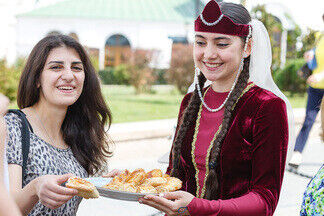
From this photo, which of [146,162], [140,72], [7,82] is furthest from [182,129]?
[140,72]

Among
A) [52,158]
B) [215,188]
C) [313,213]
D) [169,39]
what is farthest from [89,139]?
[169,39]

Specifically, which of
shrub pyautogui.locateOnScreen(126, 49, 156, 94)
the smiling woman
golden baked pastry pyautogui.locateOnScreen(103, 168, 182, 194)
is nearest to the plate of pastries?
golden baked pastry pyautogui.locateOnScreen(103, 168, 182, 194)

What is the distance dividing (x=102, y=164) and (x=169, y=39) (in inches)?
1498

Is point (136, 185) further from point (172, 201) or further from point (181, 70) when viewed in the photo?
point (181, 70)

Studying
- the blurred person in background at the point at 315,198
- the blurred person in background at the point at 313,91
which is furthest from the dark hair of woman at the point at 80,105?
the blurred person in background at the point at 313,91

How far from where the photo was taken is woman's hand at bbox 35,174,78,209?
2145 millimetres

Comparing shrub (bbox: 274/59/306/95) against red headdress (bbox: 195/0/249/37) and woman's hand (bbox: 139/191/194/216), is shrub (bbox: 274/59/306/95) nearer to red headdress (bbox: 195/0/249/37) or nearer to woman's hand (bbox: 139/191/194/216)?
red headdress (bbox: 195/0/249/37)

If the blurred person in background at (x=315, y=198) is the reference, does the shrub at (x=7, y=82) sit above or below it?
below

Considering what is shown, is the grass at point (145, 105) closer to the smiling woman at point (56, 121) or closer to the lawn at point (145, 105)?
the lawn at point (145, 105)

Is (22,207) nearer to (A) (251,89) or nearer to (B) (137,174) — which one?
(B) (137,174)

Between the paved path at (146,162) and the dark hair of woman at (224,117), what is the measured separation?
2.67m

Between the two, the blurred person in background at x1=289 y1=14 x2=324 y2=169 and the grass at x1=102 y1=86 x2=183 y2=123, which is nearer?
the blurred person in background at x1=289 y1=14 x2=324 y2=169

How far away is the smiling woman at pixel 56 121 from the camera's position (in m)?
2.51

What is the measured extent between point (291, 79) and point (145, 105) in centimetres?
817
